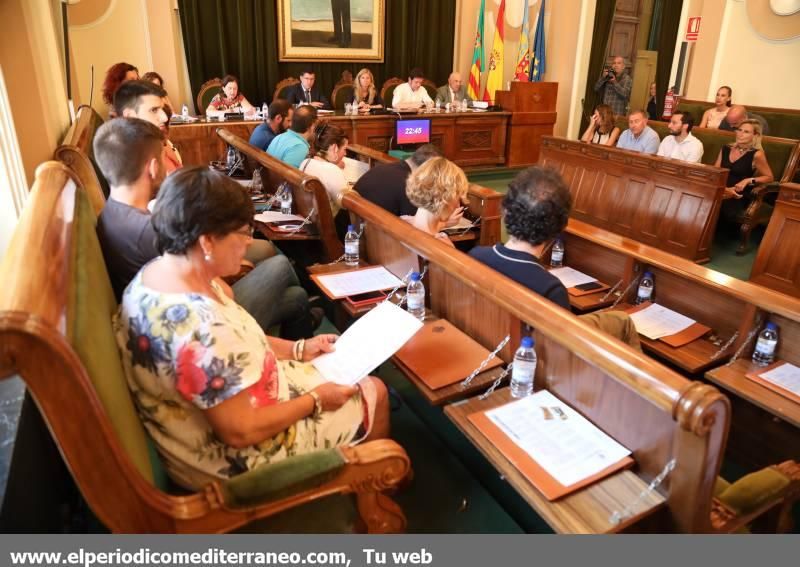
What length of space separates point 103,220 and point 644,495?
1.74m

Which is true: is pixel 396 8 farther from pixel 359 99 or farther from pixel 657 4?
pixel 657 4

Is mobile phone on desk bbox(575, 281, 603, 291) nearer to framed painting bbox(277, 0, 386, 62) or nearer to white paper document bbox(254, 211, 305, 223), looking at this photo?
white paper document bbox(254, 211, 305, 223)

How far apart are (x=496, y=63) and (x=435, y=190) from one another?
6395 millimetres

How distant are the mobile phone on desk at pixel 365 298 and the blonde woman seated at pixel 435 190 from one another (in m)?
0.35

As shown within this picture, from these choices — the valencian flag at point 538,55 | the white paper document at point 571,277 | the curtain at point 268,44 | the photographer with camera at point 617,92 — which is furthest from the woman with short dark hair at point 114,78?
the photographer with camera at point 617,92

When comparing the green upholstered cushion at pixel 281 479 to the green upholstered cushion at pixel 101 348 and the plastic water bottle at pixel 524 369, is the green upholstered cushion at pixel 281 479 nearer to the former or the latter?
the green upholstered cushion at pixel 101 348

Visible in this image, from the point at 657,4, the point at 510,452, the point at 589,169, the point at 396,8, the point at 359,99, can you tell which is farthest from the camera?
the point at 657,4

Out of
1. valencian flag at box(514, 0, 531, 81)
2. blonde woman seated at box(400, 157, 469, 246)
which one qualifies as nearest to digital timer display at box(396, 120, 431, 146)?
valencian flag at box(514, 0, 531, 81)

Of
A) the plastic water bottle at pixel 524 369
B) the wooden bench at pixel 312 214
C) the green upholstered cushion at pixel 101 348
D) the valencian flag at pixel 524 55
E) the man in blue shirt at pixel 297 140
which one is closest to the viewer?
the green upholstered cushion at pixel 101 348

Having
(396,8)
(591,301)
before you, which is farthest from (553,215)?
(396,8)

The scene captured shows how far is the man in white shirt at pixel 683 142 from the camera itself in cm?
482

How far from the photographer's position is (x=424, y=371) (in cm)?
169

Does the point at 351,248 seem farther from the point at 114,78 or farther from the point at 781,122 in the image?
the point at 781,122

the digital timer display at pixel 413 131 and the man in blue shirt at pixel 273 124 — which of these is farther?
the digital timer display at pixel 413 131
